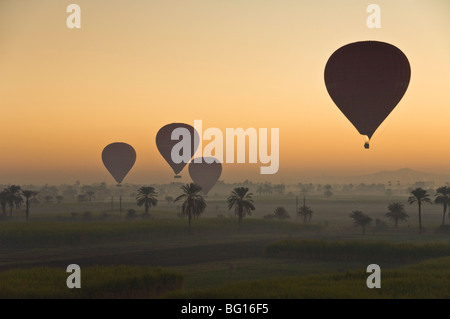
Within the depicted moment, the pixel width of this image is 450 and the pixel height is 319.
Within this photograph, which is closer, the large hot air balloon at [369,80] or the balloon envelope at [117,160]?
the large hot air balloon at [369,80]

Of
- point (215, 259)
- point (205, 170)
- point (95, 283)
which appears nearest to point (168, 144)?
point (205, 170)

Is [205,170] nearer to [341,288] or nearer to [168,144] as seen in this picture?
[168,144]

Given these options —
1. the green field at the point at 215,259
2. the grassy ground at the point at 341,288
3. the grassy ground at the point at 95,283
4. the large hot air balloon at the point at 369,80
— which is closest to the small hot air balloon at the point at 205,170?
the green field at the point at 215,259

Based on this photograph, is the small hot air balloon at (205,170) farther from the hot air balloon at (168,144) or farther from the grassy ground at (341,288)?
the grassy ground at (341,288)

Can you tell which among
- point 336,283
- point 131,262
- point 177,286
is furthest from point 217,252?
point 336,283
